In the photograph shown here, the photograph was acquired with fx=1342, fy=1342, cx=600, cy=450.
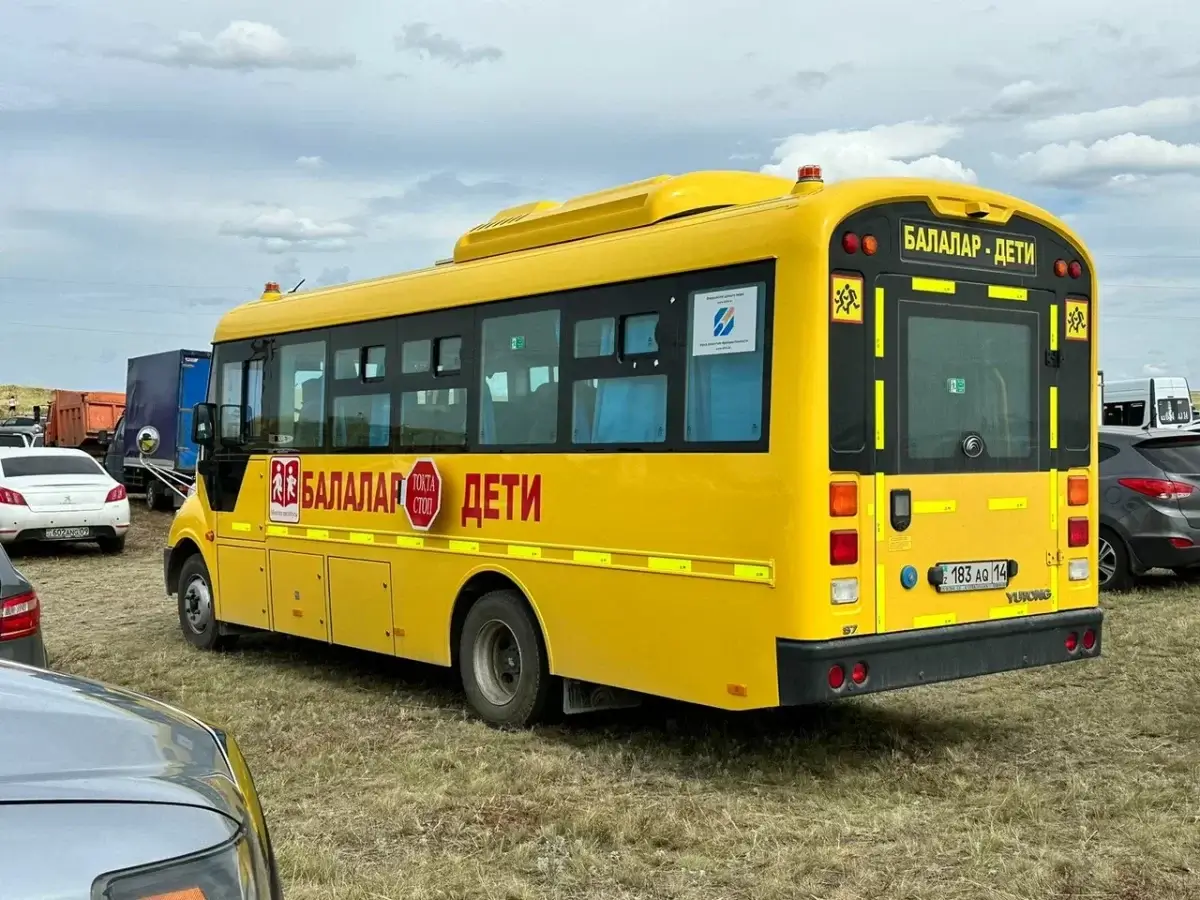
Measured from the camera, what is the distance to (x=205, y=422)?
10.4 metres

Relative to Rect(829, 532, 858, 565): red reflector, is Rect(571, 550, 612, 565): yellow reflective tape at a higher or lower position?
lower

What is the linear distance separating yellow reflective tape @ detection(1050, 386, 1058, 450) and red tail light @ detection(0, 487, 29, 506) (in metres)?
15.1

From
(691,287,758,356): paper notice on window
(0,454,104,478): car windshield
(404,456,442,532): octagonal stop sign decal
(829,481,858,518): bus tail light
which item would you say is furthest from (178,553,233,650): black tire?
(0,454,104,478): car windshield

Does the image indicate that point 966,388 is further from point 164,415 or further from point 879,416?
point 164,415

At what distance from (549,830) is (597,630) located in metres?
1.52

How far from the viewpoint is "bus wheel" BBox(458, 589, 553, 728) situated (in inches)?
292

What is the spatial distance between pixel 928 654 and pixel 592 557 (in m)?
1.78

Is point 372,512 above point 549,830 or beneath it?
above

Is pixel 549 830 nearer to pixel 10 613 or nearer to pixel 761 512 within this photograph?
pixel 761 512

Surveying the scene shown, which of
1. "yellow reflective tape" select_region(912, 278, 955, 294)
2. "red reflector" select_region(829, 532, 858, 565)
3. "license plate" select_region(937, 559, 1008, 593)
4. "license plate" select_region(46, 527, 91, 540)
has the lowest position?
"license plate" select_region(46, 527, 91, 540)

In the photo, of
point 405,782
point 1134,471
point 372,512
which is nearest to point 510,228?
point 372,512

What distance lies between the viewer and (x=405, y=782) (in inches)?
253

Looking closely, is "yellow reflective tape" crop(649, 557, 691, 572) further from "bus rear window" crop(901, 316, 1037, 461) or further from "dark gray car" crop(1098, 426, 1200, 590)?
"dark gray car" crop(1098, 426, 1200, 590)

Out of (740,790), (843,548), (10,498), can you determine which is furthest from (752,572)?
(10,498)
